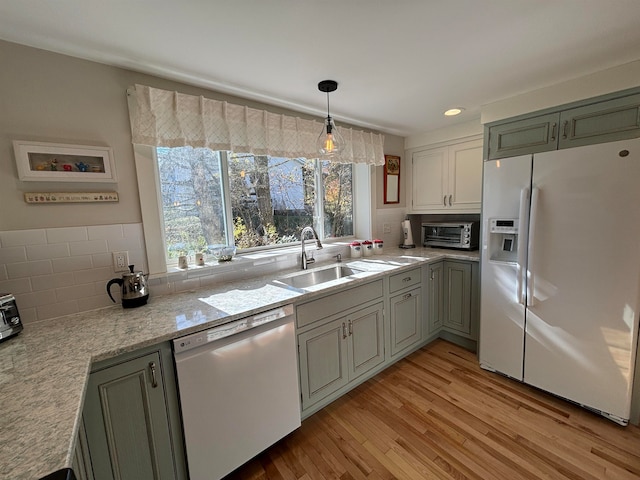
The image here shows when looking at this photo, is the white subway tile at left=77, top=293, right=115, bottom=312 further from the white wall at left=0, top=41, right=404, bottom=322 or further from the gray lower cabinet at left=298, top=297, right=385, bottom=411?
the gray lower cabinet at left=298, top=297, right=385, bottom=411

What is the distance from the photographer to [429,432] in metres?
1.71

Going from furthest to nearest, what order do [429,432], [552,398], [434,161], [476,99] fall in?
[434,161] < [476,99] < [552,398] < [429,432]

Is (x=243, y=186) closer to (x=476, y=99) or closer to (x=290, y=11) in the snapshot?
(x=290, y=11)

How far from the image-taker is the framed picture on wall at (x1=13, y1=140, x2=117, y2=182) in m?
1.32

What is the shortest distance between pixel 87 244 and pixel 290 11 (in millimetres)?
1545

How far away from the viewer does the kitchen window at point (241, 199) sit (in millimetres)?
1882

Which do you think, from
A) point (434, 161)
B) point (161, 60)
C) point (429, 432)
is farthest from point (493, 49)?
point (429, 432)

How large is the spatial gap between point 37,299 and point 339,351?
5.66ft

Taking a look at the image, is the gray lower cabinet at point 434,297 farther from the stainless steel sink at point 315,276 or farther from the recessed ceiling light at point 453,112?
the recessed ceiling light at point 453,112

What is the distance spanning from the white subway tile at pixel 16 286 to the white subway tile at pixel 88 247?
22 cm

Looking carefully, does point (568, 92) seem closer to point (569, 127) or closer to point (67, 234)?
point (569, 127)

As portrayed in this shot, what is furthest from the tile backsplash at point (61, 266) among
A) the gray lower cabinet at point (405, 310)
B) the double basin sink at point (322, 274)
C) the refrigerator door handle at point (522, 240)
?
the refrigerator door handle at point (522, 240)

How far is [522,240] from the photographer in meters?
1.90

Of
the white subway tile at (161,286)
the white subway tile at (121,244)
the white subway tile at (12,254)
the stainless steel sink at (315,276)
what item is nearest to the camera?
the white subway tile at (12,254)
